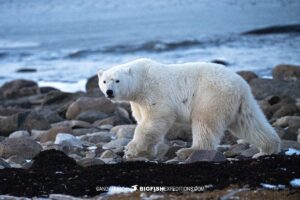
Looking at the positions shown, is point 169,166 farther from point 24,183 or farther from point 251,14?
point 251,14

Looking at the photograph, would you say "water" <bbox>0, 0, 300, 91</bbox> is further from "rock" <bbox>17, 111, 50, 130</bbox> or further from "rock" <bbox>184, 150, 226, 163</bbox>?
"rock" <bbox>184, 150, 226, 163</bbox>

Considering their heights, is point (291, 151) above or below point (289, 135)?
above

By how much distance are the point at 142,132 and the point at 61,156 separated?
123cm

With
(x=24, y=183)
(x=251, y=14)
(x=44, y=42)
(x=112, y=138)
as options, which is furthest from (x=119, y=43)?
(x=24, y=183)

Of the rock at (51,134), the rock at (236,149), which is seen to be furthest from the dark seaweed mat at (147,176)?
the rock at (51,134)

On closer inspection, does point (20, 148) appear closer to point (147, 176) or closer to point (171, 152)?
point (171, 152)

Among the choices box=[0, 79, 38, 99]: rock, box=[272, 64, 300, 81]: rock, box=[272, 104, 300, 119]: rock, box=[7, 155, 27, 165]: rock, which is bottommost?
box=[0, 79, 38, 99]: rock

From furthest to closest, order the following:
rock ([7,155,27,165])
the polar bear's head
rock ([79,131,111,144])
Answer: rock ([79,131,111,144])
rock ([7,155,27,165])
the polar bear's head

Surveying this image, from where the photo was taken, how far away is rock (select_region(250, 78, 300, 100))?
1512 cm

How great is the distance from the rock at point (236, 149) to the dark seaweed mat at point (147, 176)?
1.92 metres

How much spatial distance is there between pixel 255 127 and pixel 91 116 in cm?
538

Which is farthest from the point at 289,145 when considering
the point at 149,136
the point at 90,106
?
the point at 90,106

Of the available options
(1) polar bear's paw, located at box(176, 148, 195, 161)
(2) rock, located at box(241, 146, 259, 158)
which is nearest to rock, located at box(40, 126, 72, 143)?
(1) polar bear's paw, located at box(176, 148, 195, 161)

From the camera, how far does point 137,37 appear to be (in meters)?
36.8
